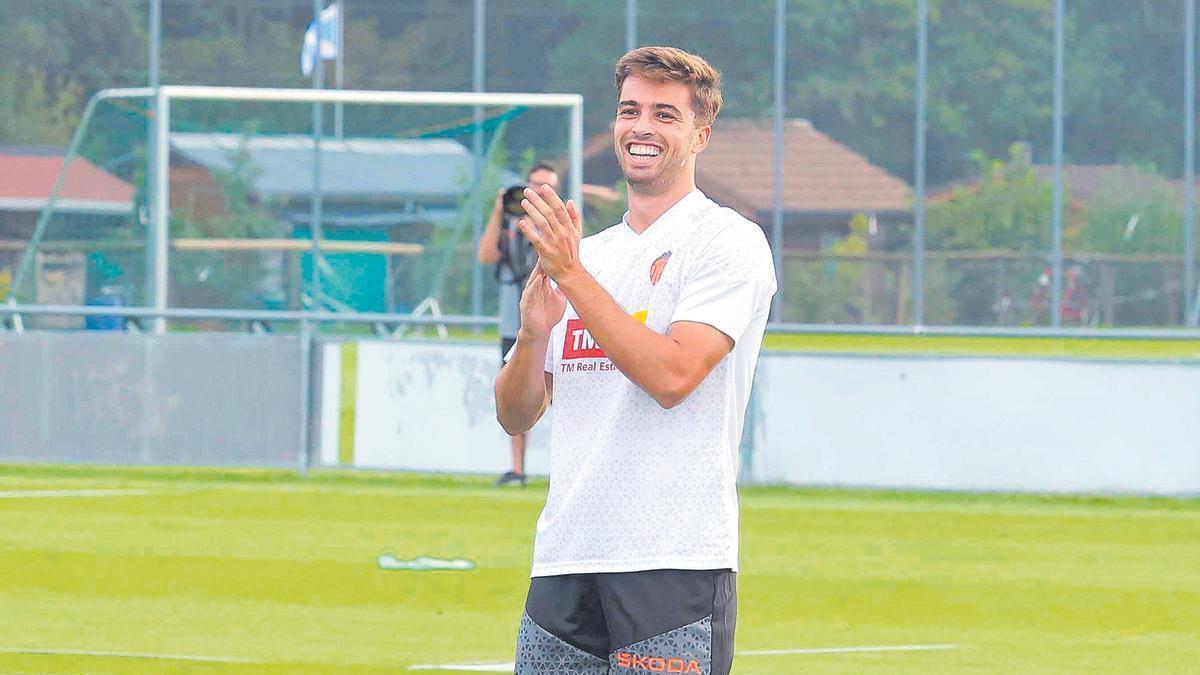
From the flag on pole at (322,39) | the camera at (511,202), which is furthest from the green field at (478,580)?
the flag on pole at (322,39)

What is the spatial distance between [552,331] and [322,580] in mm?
5779

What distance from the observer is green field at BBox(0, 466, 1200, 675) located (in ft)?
25.9

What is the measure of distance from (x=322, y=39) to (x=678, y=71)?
3209 cm

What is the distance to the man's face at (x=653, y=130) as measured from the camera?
404cm

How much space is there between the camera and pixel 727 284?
4004mm

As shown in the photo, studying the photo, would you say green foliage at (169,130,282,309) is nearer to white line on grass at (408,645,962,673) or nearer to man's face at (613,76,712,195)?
white line on grass at (408,645,962,673)

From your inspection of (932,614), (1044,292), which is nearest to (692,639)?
(932,614)

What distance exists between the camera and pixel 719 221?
411cm

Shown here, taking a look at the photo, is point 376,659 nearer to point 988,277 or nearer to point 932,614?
point 932,614

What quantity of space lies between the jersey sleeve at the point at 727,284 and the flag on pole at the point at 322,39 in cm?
3077

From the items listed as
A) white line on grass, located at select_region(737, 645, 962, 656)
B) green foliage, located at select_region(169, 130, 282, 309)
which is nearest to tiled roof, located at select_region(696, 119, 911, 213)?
green foliage, located at select_region(169, 130, 282, 309)

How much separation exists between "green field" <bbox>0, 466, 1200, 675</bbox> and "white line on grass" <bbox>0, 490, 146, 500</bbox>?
26mm

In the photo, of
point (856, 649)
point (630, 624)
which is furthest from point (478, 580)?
point (630, 624)

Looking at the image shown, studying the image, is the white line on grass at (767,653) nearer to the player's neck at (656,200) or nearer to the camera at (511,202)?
the player's neck at (656,200)
